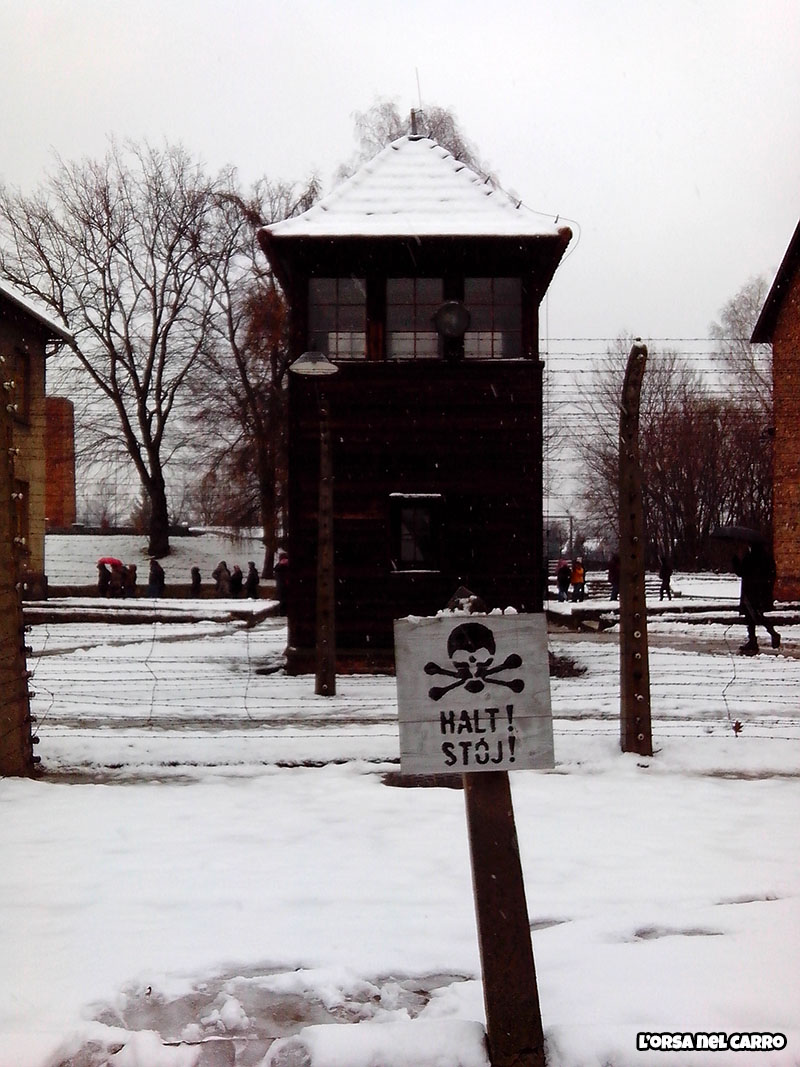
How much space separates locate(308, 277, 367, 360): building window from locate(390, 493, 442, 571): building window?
7.88 ft

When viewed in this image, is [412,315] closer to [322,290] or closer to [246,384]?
[322,290]

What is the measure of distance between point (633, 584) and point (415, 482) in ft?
23.3

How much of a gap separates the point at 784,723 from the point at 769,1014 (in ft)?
21.1

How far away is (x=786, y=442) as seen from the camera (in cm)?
2709

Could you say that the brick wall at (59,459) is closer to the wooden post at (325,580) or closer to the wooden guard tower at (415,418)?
the wooden guard tower at (415,418)

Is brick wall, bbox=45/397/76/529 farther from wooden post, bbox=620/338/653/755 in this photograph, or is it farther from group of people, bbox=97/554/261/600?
wooden post, bbox=620/338/653/755

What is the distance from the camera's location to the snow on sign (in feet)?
10.8

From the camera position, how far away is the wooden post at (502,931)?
10.5 ft

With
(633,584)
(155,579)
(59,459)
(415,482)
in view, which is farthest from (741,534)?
(59,459)

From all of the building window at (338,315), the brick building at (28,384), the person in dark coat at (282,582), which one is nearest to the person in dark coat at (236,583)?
the brick building at (28,384)

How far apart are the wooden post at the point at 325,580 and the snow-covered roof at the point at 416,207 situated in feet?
14.1

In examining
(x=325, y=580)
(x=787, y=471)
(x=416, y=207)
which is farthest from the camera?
(x=787, y=471)

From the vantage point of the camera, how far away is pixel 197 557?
44.8m

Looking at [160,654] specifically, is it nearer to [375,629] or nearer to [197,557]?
[375,629]
